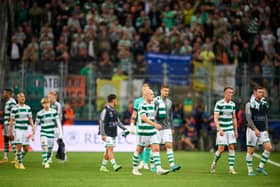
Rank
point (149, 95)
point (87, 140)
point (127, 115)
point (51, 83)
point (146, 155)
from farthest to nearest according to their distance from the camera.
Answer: point (87, 140)
point (127, 115)
point (51, 83)
point (146, 155)
point (149, 95)

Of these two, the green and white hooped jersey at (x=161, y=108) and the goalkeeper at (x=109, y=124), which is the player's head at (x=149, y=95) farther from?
the goalkeeper at (x=109, y=124)

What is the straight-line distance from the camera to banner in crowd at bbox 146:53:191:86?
30.7 metres

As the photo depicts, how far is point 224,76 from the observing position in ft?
101

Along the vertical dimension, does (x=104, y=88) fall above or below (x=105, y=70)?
below

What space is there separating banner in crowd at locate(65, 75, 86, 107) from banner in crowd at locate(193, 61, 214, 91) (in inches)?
181

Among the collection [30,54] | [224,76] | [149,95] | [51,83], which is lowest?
[149,95]

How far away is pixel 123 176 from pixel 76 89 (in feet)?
39.2

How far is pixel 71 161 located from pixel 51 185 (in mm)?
8965

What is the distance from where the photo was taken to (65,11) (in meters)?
35.2

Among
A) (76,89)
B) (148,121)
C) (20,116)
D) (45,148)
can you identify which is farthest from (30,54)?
(148,121)

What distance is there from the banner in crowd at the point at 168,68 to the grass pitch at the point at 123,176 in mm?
5540

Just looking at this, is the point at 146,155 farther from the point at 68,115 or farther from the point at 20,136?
the point at 68,115

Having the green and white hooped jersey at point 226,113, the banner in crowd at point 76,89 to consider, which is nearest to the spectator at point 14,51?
the banner in crowd at point 76,89

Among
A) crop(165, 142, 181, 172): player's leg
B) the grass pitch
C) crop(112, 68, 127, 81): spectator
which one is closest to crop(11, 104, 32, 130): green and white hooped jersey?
the grass pitch
